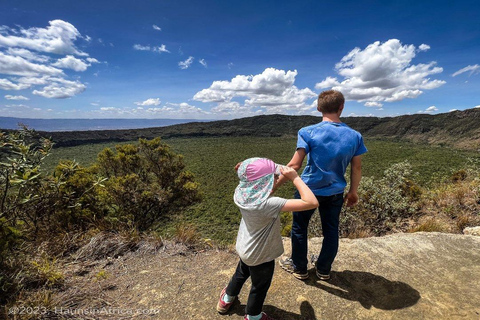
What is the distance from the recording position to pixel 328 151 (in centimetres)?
191

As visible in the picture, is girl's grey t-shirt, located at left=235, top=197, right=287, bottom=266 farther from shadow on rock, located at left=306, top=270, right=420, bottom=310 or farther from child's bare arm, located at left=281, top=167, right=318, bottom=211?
shadow on rock, located at left=306, top=270, right=420, bottom=310

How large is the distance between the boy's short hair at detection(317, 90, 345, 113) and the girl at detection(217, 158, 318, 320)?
73 centimetres

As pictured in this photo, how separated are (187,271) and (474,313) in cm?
256

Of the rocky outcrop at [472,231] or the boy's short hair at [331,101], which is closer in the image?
the boy's short hair at [331,101]

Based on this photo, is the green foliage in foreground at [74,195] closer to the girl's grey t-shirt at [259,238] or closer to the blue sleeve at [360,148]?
the girl's grey t-shirt at [259,238]

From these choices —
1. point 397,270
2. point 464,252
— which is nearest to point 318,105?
point 397,270

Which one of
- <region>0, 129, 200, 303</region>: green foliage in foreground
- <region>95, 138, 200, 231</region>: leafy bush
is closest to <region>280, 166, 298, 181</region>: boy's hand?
<region>0, 129, 200, 303</region>: green foliage in foreground

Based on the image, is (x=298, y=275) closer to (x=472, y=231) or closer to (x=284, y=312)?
(x=284, y=312)

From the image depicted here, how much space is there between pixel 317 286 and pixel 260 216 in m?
1.24

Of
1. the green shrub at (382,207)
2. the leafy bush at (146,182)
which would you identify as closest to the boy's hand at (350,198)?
the green shrub at (382,207)

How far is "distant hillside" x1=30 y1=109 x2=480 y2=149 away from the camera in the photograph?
91.1 m

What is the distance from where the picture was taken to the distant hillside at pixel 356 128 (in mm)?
91062

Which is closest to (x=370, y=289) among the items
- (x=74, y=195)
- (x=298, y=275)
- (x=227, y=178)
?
(x=298, y=275)

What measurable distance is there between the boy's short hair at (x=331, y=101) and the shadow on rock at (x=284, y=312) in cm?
166
